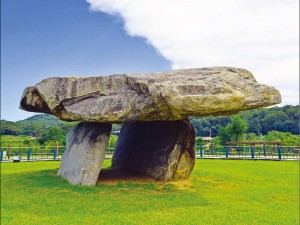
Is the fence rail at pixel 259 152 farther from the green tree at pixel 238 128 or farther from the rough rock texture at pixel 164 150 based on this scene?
the rough rock texture at pixel 164 150

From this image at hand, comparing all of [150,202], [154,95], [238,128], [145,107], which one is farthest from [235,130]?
[150,202]

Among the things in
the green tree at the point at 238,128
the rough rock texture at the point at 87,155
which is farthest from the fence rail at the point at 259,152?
the rough rock texture at the point at 87,155

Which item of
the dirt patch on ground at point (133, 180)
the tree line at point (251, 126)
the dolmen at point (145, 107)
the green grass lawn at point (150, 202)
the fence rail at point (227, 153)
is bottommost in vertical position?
the green grass lawn at point (150, 202)

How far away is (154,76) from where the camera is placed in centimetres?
898

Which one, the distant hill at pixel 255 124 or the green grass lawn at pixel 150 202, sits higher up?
the distant hill at pixel 255 124

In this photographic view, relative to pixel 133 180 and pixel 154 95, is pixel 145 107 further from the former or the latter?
pixel 133 180

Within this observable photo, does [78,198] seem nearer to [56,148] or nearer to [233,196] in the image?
[233,196]

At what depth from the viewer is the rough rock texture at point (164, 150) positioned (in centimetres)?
1072

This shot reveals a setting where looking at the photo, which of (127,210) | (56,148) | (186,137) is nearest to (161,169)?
(186,137)

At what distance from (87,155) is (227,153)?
1626cm

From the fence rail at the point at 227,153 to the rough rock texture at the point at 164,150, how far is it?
12946mm

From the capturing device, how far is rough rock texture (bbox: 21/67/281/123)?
306 inches

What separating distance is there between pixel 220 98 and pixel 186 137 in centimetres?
354

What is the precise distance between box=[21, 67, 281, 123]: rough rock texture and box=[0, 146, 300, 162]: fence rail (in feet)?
47.5
